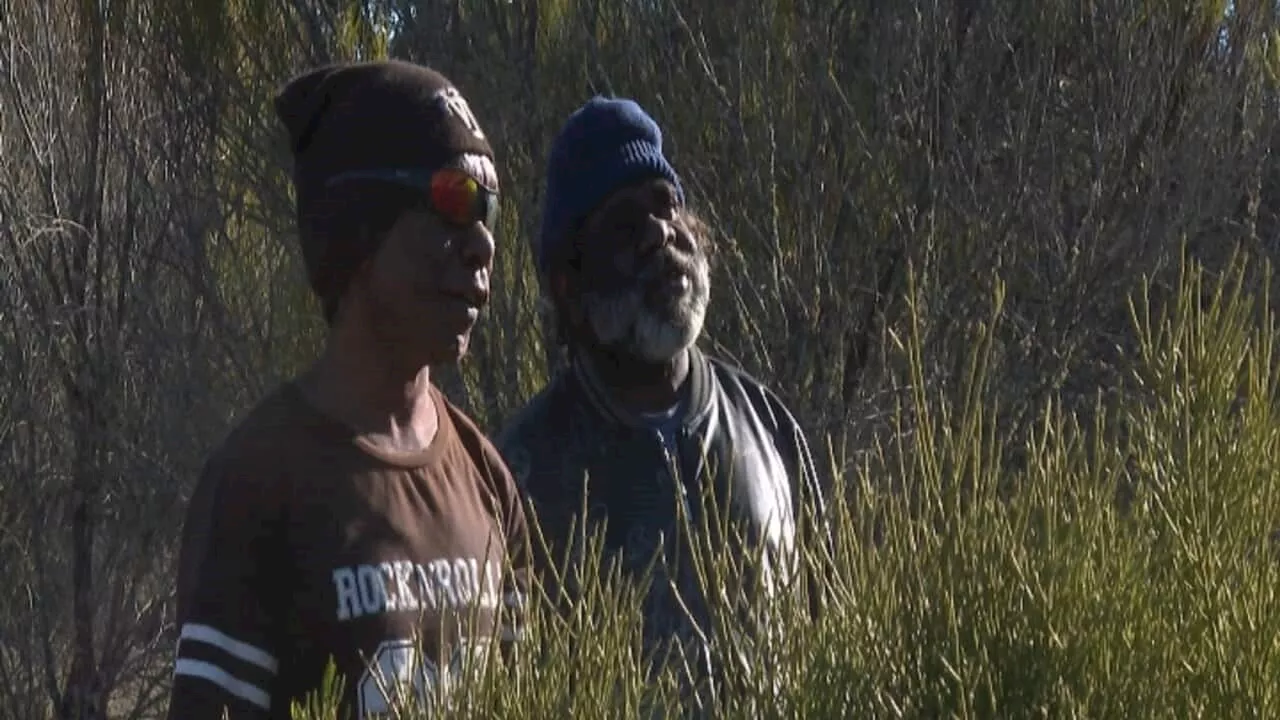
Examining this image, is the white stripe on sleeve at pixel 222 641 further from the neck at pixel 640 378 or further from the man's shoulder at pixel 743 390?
the man's shoulder at pixel 743 390

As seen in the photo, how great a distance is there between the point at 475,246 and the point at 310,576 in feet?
1.69

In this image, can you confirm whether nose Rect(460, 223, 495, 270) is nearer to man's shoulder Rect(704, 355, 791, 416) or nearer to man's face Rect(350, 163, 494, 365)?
man's face Rect(350, 163, 494, 365)

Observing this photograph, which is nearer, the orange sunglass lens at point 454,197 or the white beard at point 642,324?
the orange sunglass lens at point 454,197

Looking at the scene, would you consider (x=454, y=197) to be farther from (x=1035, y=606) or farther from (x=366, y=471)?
(x=1035, y=606)

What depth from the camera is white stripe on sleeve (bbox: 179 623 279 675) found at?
9.37 feet

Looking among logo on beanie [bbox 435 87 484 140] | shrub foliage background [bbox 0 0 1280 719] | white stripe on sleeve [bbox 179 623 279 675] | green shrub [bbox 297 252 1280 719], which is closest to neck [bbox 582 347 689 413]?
shrub foliage background [bbox 0 0 1280 719]

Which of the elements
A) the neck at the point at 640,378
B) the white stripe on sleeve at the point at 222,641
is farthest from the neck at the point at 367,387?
the neck at the point at 640,378

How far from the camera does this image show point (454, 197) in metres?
3.20

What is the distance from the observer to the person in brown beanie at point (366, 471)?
2885mm

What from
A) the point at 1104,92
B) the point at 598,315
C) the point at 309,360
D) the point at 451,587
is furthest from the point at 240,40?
the point at 451,587

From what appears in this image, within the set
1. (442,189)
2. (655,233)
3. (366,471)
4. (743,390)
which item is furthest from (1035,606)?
(655,233)

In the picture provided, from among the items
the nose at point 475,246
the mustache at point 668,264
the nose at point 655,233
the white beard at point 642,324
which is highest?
the nose at point 475,246

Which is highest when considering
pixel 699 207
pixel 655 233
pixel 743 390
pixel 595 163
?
pixel 595 163

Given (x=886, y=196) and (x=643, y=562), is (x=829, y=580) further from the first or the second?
(x=886, y=196)
